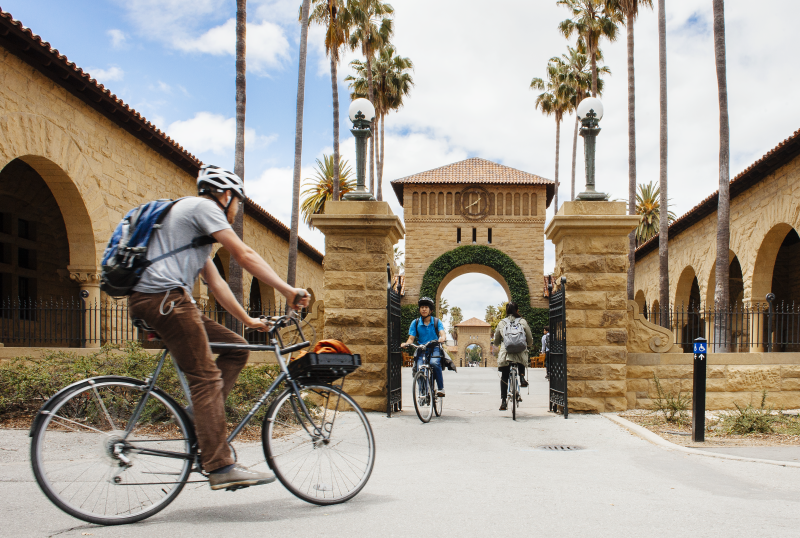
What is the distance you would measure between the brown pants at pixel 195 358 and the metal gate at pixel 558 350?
6.56 meters

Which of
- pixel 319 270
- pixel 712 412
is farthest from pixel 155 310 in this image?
pixel 319 270

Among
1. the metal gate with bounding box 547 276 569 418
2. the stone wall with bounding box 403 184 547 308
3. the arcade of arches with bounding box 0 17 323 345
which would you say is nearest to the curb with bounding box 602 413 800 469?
the metal gate with bounding box 547 276 569 418

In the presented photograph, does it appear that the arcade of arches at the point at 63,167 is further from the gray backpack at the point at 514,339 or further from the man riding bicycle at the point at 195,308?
the man riding bicycle at the point at 195,308

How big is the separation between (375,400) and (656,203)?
179 ft

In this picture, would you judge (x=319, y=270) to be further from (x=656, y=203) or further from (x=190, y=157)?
(x=656, y=203)

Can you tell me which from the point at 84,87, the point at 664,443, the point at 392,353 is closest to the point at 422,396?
the point at 392,353

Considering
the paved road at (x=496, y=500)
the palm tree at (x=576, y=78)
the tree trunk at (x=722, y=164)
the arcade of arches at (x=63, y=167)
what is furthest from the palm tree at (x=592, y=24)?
the paved road at (x=496, y=500)

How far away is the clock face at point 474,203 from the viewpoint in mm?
41344

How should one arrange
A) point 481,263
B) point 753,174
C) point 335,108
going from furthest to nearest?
point 481,263 < point 335,108 < point 753,174

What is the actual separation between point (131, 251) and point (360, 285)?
20.2 ft

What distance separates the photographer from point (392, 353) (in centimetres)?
941

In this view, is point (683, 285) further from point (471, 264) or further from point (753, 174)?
point (471, 264)

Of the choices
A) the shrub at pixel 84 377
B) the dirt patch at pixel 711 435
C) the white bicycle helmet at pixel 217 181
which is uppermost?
the white bicycle helmet at pixel 217 181

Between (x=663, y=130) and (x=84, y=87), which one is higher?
(x=663, y=130)
